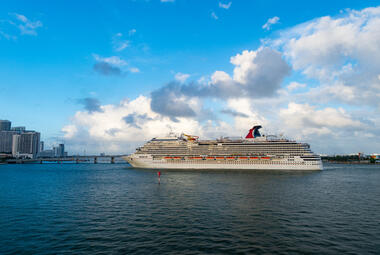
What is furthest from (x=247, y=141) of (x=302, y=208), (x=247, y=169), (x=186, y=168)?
(x=302, y=208)

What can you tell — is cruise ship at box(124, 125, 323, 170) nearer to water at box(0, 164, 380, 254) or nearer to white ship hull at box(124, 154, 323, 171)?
white ship hull at box(124, 154, 323, 171)

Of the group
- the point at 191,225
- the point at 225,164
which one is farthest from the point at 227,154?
the point at 191,225

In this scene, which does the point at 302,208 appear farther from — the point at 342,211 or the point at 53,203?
the point at 53,203

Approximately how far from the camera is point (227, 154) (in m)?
103

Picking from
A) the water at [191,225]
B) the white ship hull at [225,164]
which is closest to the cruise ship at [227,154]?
the white ship hull at [225,164]

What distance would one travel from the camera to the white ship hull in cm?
9556

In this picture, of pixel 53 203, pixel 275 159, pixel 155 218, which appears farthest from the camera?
pixel 275 159

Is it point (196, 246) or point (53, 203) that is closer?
point (196, 246)

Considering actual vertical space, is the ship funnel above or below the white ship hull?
above

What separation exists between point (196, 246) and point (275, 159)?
290 ft

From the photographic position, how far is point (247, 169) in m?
98.7

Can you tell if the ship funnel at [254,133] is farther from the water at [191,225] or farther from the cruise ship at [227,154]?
the water at [191,225]

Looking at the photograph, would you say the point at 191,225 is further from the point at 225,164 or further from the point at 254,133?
the point at 254,133

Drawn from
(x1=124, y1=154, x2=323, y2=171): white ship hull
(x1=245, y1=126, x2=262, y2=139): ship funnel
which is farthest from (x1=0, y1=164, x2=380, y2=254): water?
(x1=245, y1=126, x2=262, y2=139): ship funnel
